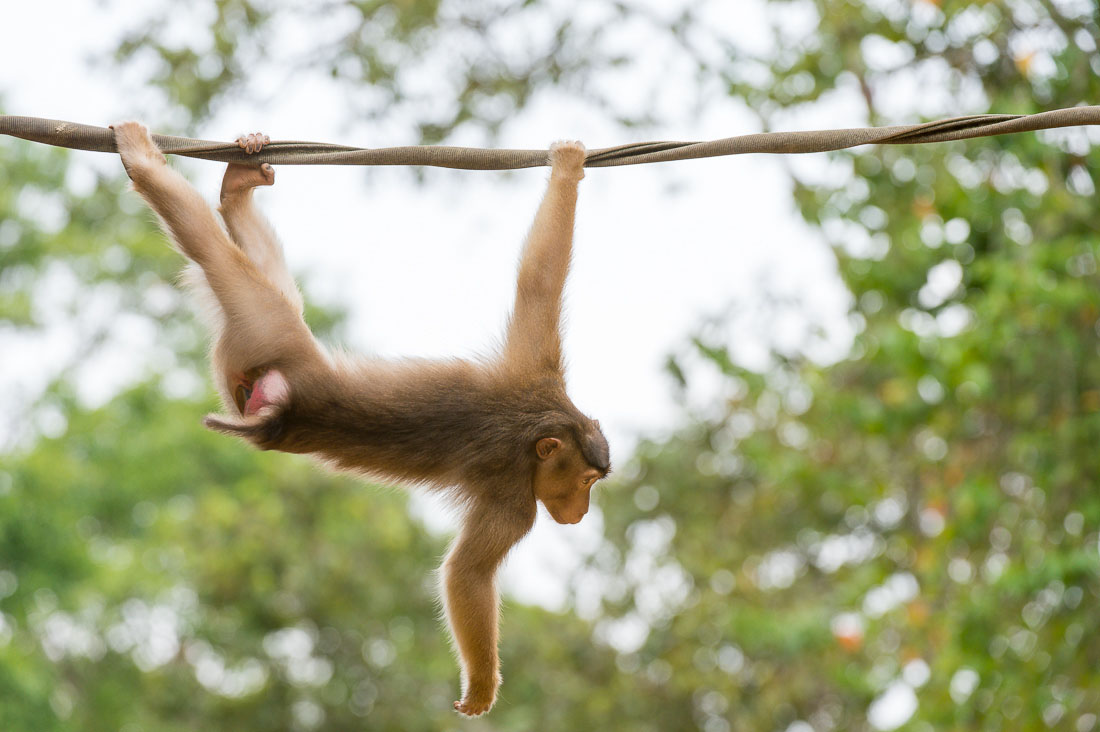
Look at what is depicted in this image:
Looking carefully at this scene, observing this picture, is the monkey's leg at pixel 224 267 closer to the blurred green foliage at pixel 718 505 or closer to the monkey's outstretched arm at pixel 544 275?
the monkey's outstretched arm at pixel 544 275

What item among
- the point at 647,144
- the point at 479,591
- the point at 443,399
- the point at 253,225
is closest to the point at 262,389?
the point at 443,399

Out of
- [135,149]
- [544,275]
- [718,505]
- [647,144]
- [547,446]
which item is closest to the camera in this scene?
[647,144]

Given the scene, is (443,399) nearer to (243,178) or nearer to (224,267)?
(224,267)

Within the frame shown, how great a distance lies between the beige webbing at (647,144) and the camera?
3.43m

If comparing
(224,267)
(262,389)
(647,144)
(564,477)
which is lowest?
(564,477)

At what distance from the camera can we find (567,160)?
402cm

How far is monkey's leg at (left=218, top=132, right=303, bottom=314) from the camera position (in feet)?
13.8

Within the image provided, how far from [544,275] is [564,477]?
671 mm

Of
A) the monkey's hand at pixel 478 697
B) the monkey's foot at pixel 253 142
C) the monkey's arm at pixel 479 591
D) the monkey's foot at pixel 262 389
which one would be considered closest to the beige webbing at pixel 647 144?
the monkey's foot at pixel 253 142

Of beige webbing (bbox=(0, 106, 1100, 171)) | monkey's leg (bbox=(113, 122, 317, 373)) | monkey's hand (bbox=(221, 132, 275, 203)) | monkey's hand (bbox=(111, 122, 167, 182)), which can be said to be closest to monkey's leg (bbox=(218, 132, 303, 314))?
monkey's hand (bbox=(221, 132, 275, 203))

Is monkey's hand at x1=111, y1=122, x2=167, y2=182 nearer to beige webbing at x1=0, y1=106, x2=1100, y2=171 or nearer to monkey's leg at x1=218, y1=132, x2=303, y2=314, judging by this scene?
beige webbing at x1=0, y1=106, x2=1100, y2=171

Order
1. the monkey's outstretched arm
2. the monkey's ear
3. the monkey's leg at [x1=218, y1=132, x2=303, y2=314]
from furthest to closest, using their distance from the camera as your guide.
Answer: the monkey's leg at [x1=218, y1=132, x2=303, y2=314]
the monkey's outstretched arm
the monkey's ear

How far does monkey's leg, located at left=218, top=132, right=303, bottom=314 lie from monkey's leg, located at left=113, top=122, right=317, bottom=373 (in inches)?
7.1

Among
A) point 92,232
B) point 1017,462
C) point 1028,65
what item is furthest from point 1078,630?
point 92,232
